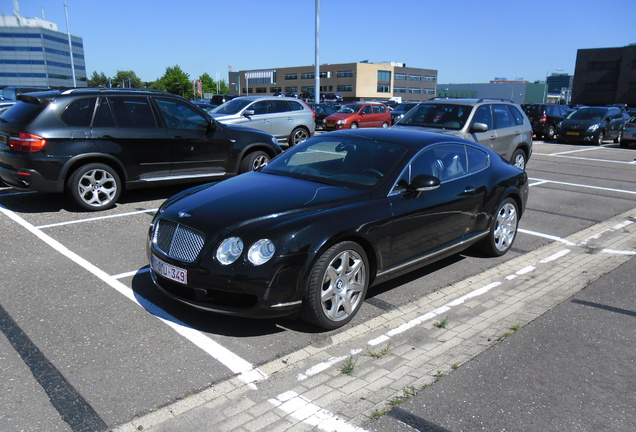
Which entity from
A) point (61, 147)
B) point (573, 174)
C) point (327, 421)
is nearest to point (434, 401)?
point (327, 421)

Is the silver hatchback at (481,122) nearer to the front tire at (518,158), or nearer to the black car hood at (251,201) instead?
the front tire at (518,158)

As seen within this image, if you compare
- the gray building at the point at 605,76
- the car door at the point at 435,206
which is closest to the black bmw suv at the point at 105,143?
the car door at the point at 435,206

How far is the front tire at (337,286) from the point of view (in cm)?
382

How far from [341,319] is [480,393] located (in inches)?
48.8

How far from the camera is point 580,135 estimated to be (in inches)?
877

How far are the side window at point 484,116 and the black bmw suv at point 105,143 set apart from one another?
196 inches

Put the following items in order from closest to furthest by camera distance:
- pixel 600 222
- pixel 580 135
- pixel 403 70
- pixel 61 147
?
pixel 61 147, pixel 600 222, pixel 580 135, pixel 403 70

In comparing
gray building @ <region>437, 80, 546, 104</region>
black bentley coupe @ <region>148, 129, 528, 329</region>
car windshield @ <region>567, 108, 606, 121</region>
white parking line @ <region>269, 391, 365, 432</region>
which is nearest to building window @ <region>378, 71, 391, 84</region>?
gray building @ <region>437, 80, 546, 104</region>

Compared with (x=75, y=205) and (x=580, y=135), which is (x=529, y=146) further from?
(x=580, y=135)

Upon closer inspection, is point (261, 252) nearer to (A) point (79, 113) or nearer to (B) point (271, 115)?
(A) point (79, 113)

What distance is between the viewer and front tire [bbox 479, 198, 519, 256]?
5973 mm

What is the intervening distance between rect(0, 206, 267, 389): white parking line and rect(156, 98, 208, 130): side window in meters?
3.20

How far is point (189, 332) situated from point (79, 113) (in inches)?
195

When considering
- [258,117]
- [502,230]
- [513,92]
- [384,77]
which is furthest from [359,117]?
[384,77]
